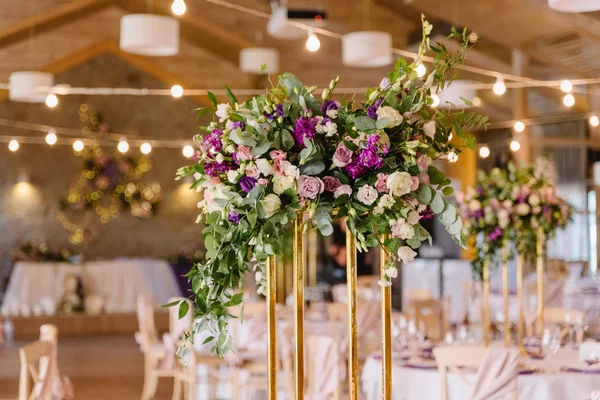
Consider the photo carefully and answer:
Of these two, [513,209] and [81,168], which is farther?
[81,168]

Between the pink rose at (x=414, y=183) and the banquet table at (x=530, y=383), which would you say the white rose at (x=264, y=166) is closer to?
the pink rose at (x=414, y=183)

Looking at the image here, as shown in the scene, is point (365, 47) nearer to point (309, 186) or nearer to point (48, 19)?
point (309, 186)

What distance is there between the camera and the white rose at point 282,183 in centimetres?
258

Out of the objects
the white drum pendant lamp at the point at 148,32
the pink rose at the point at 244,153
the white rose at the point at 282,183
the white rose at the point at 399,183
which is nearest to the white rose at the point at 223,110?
the pink rose at the point at 244,153

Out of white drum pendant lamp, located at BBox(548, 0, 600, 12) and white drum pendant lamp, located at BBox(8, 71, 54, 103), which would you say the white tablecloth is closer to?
white drum pendant lamp, located at BBox(8, 71, 54, 103)

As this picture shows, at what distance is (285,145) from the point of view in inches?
104

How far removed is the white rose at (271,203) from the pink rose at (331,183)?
159 millimetres

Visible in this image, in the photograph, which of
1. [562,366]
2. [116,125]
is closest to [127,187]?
[116,125]

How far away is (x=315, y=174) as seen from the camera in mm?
2631

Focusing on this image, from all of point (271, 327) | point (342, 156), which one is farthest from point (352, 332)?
point (342, 156)

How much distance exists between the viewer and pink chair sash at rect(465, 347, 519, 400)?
4461mm

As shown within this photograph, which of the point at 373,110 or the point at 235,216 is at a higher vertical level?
the point at 373,110

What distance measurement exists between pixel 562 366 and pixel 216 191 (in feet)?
10.7

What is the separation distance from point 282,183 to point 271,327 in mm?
460
